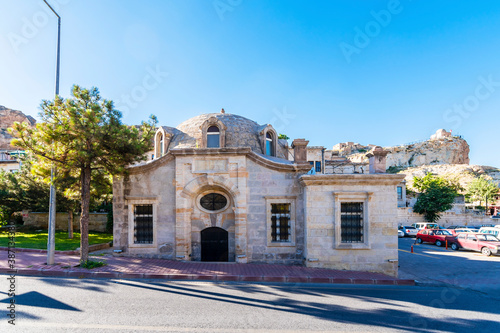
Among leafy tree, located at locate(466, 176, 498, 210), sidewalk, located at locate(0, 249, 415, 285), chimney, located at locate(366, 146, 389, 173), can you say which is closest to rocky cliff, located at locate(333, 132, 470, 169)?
leafy tree, located at locate(466, 176, 498, 210)

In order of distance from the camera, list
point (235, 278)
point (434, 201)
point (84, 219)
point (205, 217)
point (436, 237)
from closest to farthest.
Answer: point (235, 278), point (84, 219), point (205, 217), point (436, 237), point (434, 201)

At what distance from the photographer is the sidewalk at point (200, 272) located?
1027cm

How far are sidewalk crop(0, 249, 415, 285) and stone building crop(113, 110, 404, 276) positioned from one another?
77 centimetres

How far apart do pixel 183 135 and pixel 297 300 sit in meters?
13.0

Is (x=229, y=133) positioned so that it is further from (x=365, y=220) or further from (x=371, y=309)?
(x=371, y=309)

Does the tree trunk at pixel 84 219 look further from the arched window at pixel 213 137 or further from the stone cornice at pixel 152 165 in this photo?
the arched window at pixel 213 137

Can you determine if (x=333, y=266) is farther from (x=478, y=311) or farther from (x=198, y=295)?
(x=198, y=295)

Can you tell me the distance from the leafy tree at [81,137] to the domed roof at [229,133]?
4.93 m

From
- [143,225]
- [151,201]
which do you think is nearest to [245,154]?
[151,201]

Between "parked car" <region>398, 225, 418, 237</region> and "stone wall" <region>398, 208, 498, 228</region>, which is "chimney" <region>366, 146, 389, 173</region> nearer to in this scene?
"parked car" <region>398, 225, 418, 237</region>

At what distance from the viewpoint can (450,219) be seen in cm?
3556

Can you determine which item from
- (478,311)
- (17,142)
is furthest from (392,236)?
(17,142)

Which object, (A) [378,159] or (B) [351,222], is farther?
(A) [378,159]

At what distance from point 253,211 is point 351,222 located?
4.79m
